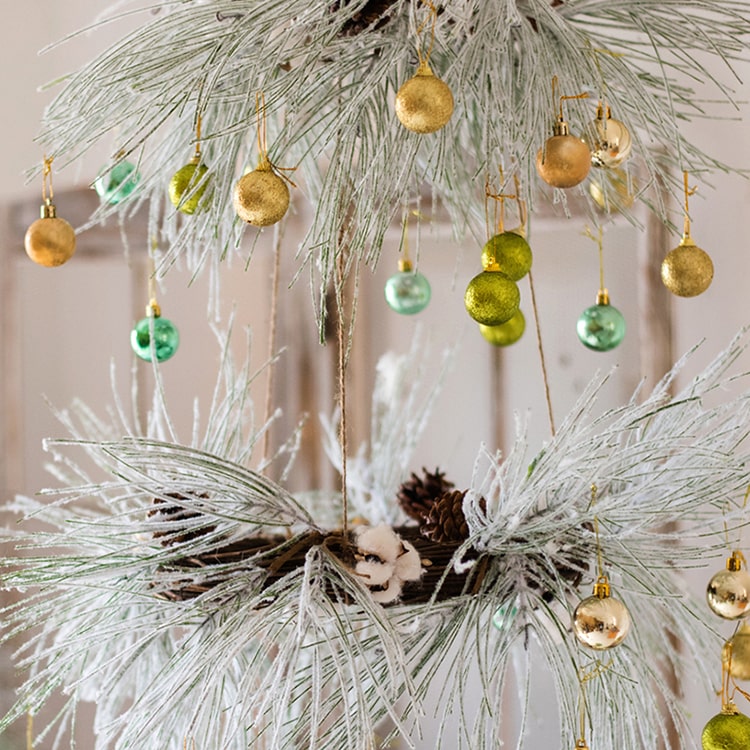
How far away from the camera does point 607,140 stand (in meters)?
0.56

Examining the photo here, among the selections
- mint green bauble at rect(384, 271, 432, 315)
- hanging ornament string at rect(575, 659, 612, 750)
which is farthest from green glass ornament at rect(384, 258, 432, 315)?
hanging ornament string at rect(575, 659, 612, 750)

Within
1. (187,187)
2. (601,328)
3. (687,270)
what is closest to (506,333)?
(601,328)

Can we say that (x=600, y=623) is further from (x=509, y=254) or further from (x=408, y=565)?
(x=509, y=254)

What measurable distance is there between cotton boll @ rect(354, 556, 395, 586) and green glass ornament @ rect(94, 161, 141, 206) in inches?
10.6

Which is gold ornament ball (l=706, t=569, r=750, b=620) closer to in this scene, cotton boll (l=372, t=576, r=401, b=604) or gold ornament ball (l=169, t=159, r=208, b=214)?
cotton boll (l=372, t=576, r=401, b=604)

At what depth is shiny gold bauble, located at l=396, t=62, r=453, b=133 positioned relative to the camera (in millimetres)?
483

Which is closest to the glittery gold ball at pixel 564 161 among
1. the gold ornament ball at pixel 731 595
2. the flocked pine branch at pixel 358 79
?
the flocked pine branch at pixel 358 79

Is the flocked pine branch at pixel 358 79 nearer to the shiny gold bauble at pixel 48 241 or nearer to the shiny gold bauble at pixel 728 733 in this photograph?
the shiny gold bauble at pixel 48 241

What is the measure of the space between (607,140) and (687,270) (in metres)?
0.09

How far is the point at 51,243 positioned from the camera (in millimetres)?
651

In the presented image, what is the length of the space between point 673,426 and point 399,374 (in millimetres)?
376

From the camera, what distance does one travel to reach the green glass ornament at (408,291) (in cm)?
83

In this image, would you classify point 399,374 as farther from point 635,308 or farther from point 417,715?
point 417,715

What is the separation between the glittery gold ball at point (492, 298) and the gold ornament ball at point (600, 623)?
0.16 m
